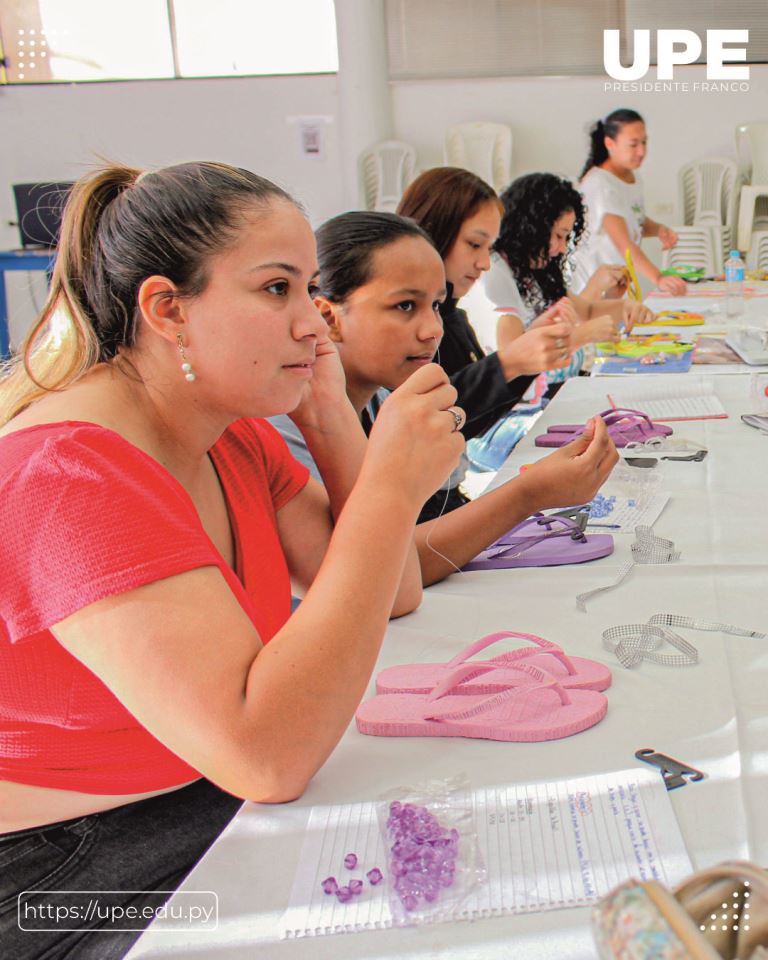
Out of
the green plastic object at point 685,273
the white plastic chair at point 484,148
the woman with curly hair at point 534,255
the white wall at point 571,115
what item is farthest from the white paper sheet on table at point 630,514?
the white wall at point 571,115

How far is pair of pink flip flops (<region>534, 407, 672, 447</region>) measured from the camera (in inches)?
78.6

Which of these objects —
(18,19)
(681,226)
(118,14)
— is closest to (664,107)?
(681,226)

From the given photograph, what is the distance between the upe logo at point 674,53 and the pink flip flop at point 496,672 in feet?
22.4

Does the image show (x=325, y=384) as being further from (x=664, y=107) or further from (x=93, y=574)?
(x=664, y=107)

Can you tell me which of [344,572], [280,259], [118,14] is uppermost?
[118,14]

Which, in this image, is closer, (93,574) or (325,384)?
(93,574)

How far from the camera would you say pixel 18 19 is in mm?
7070

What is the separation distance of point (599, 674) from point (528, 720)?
0.37 ft

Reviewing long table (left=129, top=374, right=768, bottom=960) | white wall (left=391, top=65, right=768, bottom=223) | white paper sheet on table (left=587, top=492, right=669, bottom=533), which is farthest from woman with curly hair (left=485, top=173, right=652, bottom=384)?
white wall (left=391, top=65, right=768, bottom=223)

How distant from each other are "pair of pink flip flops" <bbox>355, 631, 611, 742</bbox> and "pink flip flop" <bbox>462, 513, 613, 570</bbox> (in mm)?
353

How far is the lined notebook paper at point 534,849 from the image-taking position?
0.67 m

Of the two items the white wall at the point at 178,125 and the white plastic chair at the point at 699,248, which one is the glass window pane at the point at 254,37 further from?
the white plastic chair at the point at 699,248

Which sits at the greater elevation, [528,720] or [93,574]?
[93,574]

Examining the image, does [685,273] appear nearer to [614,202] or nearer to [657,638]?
[614,202]
